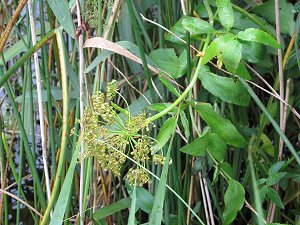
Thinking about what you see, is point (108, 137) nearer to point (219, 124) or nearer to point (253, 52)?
point (219, 124)

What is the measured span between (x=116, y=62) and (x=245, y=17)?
271mm

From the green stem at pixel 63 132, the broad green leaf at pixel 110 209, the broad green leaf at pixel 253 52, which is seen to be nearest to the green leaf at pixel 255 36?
the broad green leaf at pixel 253 52

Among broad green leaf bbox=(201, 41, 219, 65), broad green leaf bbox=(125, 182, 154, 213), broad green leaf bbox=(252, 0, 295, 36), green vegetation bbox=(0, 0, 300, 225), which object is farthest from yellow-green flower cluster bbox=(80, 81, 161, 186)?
broad green leaf bbox=(252, 0, 295, 36)

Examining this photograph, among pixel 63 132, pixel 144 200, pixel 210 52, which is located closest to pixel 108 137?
pixel 63 132

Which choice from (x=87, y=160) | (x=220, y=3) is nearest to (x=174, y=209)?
(x=87, y=160)

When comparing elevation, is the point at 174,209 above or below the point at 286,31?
below

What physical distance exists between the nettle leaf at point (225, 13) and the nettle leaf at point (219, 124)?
11 cm

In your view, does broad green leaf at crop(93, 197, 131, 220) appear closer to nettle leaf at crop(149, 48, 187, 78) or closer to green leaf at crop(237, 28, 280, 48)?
nettle leaf at crop(149, 48, 187, 78)

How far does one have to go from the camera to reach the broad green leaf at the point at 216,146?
0.76 metres

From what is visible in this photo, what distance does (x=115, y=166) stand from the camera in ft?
A: 2.00

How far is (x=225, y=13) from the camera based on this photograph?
735 mm

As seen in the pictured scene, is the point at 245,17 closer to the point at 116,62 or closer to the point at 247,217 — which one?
the point at 116,62

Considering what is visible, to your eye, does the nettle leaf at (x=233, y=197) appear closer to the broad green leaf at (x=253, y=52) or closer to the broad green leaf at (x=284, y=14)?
the broad green leaf at (x=253, y=52)

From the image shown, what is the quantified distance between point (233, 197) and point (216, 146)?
74 millimetres
